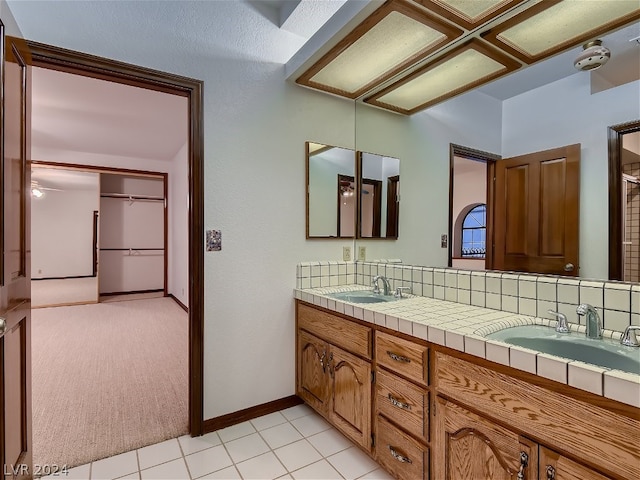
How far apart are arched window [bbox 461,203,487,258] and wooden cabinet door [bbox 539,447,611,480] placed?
3.28ft

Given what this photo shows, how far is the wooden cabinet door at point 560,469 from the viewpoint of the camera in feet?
2.90

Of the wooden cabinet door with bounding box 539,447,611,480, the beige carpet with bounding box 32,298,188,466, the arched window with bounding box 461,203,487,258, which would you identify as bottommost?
the beige carpet with bounding box 32,298,188,466

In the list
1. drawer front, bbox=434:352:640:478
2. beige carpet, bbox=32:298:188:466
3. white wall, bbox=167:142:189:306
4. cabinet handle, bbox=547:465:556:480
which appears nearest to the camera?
drawer front, bbox=434:352:640:478

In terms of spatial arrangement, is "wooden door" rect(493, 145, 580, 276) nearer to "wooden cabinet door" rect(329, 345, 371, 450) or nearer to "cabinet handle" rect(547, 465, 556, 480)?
"cabinet handle" rect(547, 465, 556, 480)

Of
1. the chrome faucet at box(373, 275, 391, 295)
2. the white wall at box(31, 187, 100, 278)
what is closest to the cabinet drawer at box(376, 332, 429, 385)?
the chrome faucet at box(373, 275, 391, 295)

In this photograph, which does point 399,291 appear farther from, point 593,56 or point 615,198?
point 593,56

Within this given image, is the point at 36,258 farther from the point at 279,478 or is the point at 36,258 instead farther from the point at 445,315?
the point at 445,315

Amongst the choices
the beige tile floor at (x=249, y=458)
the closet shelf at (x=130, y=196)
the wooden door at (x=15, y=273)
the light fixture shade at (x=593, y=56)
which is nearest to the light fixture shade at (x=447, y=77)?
the light fixture shade at (x=593, y=56)

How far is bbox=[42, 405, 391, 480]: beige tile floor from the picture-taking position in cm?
164

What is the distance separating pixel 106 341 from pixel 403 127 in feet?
12.4

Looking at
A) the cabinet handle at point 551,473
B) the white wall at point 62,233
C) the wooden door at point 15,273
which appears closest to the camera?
the cabinet handle at point 551,473

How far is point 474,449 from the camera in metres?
1.17

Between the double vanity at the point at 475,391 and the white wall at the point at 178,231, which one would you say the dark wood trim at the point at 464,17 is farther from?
the white wall at the point at 178,231

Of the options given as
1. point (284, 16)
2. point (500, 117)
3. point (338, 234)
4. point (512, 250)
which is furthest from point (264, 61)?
point (512, 250)
